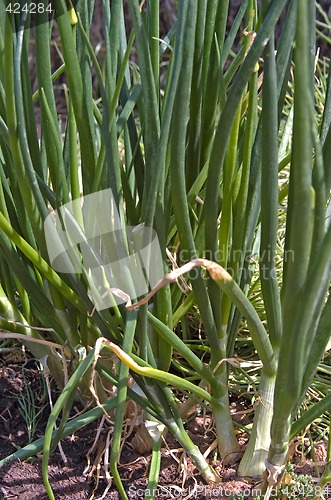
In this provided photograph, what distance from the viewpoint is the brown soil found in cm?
66

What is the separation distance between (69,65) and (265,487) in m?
0.44

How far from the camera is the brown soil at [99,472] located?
26.0 inches

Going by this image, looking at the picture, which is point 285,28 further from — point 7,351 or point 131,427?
point 7,351

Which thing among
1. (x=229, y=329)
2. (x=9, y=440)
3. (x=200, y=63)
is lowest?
(x=9, y=440)

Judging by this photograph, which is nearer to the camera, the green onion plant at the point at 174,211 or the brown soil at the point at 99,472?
the green onion plant at the point at 174,211

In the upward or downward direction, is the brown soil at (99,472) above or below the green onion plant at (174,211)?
below

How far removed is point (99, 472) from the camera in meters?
0.69

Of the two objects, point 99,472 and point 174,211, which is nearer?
point 174,211

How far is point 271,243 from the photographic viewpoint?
546 mm

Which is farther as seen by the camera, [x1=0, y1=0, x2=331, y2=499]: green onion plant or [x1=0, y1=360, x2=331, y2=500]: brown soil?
[x1=0, y1=360, x2=331, y2=500]: brown soil

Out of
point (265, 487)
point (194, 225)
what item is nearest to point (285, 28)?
point (194, 225)

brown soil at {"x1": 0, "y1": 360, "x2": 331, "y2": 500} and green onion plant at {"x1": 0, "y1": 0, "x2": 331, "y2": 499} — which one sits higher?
green onion plant at {"x1": 0, "y1": 0, "x2": 331, "y2": 499}

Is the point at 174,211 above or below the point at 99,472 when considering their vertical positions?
above

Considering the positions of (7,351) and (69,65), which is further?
(7,351)
